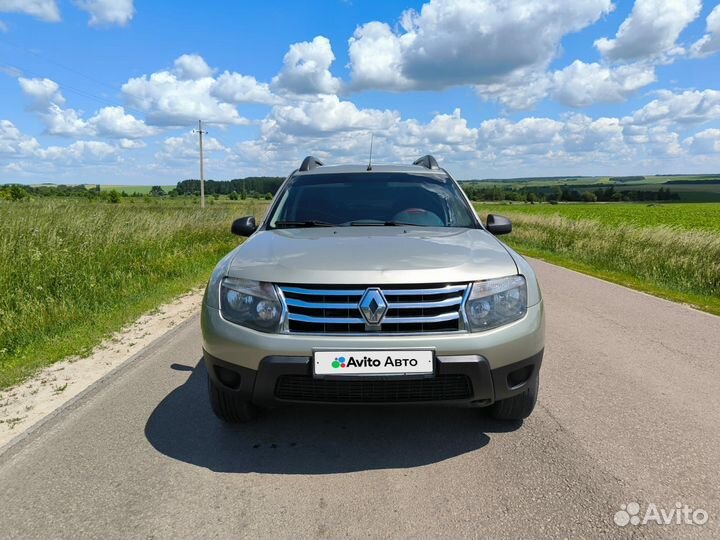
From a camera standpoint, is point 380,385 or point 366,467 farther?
point 366,467

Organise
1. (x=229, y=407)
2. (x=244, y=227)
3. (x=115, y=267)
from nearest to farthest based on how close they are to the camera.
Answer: (x=229, y=407) → (x=244, y=227) → (x=115, y=267)

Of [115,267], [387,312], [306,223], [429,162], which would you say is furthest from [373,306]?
[115,267]

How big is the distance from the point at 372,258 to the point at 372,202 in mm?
1439

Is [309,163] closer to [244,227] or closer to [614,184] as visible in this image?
[244,227]

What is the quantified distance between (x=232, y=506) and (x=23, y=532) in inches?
35.4

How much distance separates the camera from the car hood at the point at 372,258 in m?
2.66

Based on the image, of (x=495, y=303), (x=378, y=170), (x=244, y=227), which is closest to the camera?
(x=495, y=303)

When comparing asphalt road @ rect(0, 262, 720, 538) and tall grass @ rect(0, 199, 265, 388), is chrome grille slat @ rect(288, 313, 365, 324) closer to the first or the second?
asphalt road @ rect(0, 262, 720, 538)

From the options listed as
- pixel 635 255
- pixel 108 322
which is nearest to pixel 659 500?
pixel 108 322

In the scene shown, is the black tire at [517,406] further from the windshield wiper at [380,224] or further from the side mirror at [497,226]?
the windshield wiper at [380,224]

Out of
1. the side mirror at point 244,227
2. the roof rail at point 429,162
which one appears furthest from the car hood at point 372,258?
the roof rail at point 429,162

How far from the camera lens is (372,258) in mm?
2809

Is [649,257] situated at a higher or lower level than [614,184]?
lower

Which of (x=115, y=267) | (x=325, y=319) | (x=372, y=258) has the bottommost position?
(x=115, y=267)
